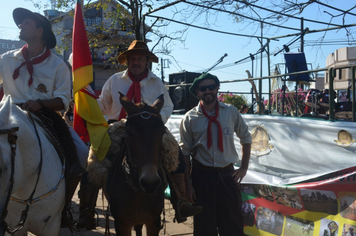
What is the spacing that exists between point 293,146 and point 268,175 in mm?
628

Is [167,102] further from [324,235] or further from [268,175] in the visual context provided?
[324,235]

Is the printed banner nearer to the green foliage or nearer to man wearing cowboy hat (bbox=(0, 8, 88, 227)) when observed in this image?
man wearing cowboy hat (bbox=(0, 8, 88, 227))

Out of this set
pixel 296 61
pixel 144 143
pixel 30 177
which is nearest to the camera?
pixel 30 177

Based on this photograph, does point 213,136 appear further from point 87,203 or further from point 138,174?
point 87,203

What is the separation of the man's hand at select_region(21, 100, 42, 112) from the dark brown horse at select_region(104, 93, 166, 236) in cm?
78

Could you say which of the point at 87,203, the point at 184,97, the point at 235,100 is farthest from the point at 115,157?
the point at 235,100

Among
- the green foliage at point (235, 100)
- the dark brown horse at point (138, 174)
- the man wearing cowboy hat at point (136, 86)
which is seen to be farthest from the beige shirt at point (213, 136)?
the green foliage at point (235, 100)

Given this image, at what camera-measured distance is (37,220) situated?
2.75 metres

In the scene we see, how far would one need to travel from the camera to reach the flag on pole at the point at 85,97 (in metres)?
3.49

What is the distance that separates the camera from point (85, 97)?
375cm

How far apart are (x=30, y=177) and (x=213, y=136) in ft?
7.02

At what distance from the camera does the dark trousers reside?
3.90 m

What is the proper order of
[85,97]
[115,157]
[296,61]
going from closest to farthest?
1. [115,157]
2. [85,97]
3. [296,61]

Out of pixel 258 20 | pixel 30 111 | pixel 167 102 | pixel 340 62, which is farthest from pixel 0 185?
pixel 340 62
